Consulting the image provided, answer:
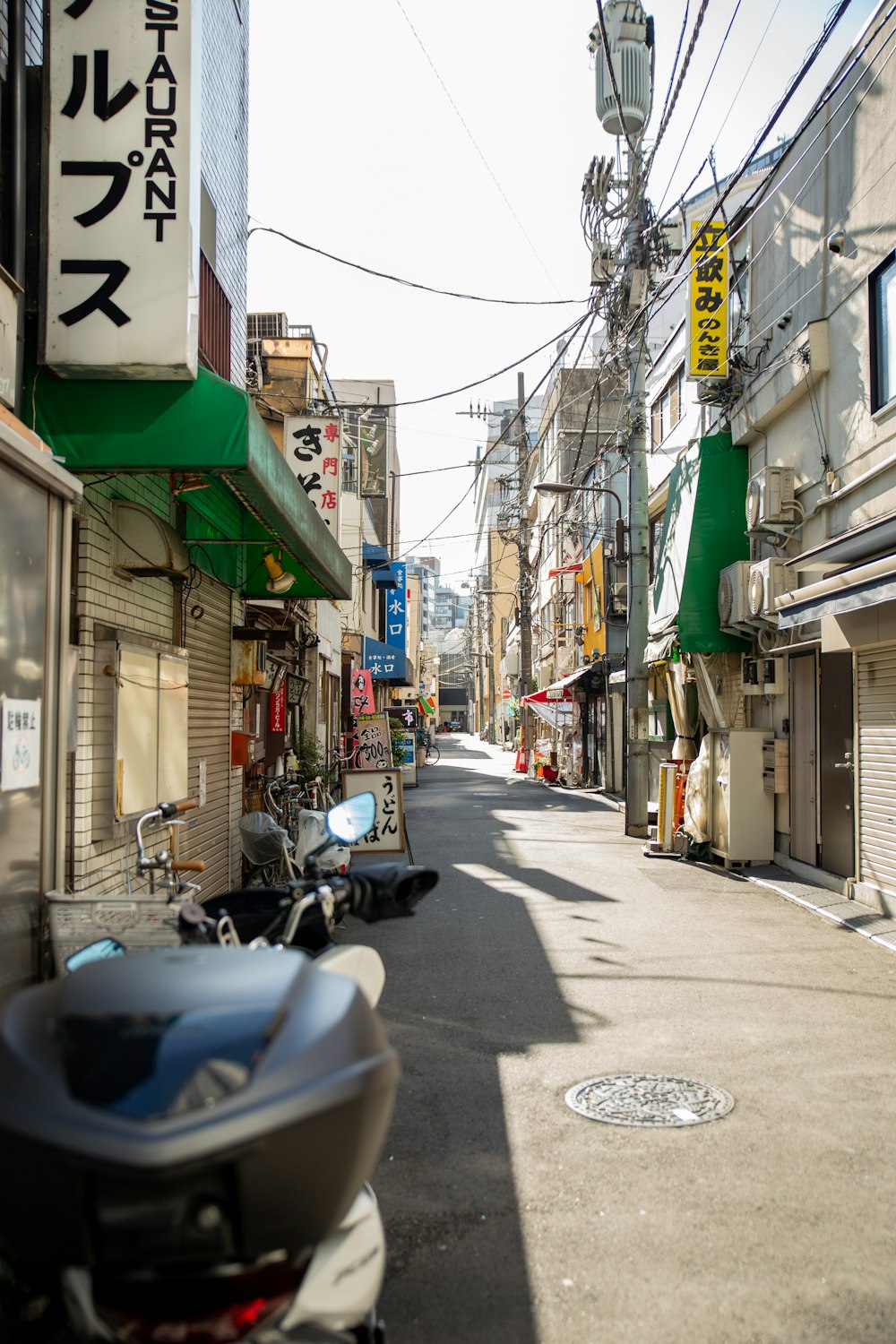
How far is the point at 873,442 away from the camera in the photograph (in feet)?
30.6

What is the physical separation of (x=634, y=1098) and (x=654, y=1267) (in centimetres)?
158

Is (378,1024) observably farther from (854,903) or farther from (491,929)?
(854,903)

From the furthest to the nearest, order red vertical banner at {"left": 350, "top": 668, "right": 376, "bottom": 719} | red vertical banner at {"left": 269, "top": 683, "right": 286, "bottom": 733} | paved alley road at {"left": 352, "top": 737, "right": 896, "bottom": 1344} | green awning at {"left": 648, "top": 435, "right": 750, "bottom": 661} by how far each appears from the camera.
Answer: red vertical banner at {"left": 350, "top": 668, "right": 376, "bottom": 719} < red vertical banner at {"left": 269, "top": 683, "right": 286, "bottom": 733} < green awning at {"left": 648, "top": 435, "right": 750, "bottom": 661} < paved alley road at {"left": 352, "top": 737, "right": 896, "bottom": 1344}

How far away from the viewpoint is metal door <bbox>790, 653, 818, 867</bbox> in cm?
1134

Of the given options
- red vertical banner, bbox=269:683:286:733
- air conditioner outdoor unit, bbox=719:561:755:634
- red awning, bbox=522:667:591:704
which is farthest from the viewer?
red awning, bbox=522:667:591:704

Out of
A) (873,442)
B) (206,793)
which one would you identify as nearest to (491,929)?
(206,793)

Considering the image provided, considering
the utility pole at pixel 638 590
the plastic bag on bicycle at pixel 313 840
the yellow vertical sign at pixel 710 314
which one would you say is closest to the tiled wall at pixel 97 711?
the plastic bag on bicycle at pixel 313 840

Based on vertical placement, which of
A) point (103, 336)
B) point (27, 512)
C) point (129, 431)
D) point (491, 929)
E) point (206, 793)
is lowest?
point (491, 929)

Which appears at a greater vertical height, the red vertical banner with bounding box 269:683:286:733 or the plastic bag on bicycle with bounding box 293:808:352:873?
the red vertical banner with bounding box 269:683:286:733

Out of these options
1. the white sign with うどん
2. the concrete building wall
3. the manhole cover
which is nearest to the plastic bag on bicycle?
the manhole cover

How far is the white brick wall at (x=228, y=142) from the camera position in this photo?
367 inches

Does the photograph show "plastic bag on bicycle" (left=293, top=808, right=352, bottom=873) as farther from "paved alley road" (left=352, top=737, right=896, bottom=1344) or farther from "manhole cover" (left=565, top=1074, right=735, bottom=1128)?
"manhole cover" (left=565, top=1074, right=735, bottom=1128)

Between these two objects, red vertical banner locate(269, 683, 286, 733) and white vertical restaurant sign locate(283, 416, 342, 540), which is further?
white vertical restaurant sign locate(283, 416, 342, 540)

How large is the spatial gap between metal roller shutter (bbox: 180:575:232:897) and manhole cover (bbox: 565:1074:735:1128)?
426 cm
